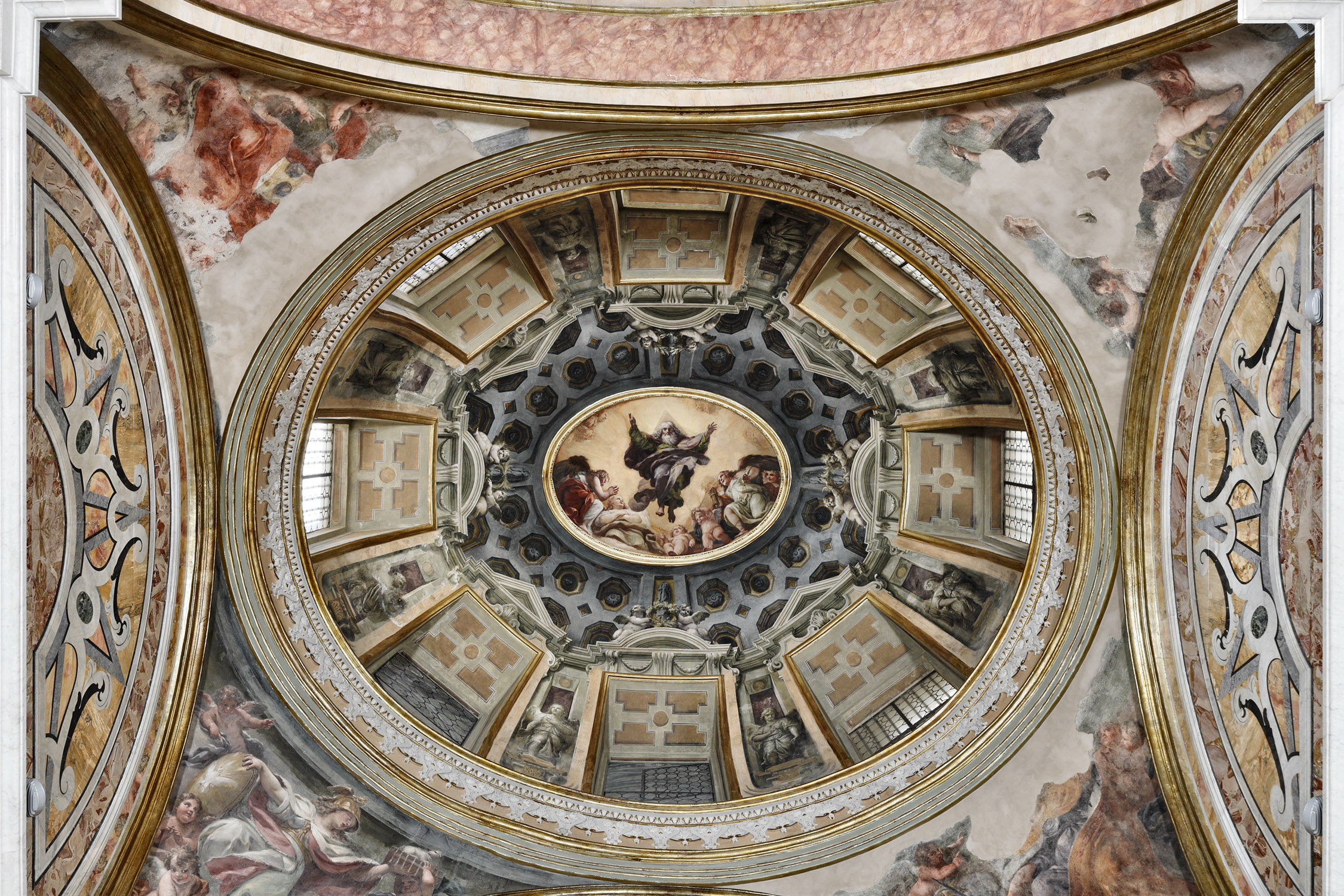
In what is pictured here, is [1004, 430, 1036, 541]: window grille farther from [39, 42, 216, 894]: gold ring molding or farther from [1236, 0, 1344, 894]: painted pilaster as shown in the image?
[39, 42, 216, 894]: gold ring molding

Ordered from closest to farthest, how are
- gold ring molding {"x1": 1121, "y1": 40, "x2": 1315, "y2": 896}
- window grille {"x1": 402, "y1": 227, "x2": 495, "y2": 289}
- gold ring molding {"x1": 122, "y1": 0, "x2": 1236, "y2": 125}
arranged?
gold ring molding {"x1": 122, "y1": 0, "x2": 1236, "y2": 125}, gold ring molding {"x1": 1121, "y1": 40, "x2": 1315, "y2": 896}, window grille {"x1": 402, "y1": 227, "x2": 495, "y2": 289}

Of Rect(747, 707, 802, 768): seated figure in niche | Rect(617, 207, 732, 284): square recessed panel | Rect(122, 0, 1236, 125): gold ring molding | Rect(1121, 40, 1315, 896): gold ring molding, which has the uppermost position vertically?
Rect(122, 0, 1236, 125): gold ring molding

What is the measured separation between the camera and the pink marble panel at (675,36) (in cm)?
978

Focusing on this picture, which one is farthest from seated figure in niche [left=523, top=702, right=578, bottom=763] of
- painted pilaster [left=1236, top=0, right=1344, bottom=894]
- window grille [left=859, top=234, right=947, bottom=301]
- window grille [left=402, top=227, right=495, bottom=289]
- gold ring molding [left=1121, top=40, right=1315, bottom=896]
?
painted pilaster [left=1236, top=0, right=1344, bottom=894]

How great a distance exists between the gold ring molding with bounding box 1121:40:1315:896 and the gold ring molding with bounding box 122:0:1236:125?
1.54 m

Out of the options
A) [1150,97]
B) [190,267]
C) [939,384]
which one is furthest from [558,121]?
[939,384]

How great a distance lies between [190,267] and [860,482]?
35.0ft

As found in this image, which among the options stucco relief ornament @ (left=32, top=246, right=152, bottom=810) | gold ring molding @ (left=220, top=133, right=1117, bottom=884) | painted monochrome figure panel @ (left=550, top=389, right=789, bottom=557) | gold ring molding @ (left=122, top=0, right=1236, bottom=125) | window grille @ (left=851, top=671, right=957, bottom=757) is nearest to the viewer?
stucco relief ornament @ (left=32, top=246, right=152, bottom=810)

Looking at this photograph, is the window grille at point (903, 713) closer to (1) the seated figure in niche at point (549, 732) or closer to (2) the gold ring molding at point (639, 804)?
(2) the gold ring molding at point (639, 804)

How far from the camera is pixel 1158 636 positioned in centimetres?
1116

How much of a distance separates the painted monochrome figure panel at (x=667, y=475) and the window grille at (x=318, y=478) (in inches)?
163

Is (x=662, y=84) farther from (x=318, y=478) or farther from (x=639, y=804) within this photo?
(x=639, y=804)

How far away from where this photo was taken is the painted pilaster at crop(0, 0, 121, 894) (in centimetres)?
698
